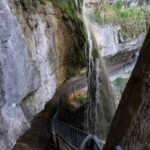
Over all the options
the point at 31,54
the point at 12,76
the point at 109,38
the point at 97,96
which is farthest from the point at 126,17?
the point at 12,76

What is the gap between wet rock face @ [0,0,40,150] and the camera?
2.09 meters

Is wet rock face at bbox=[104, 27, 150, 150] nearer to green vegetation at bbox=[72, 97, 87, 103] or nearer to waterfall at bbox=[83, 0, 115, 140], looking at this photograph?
waterfall at bbox=[83, 0, 115, 140]

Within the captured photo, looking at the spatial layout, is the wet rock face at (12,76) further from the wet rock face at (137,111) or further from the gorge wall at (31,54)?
the wet rock face at (137,111)

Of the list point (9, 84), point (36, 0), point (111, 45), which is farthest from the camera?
point (111, 45)

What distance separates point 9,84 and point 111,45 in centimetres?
470

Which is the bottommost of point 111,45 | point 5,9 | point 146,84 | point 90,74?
point 90,74

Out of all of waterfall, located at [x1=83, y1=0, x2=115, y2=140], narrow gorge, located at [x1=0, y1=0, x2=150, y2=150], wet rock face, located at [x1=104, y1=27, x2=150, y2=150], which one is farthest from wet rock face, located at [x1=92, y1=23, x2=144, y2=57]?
wet rock face, located at [x1=104, y1=27, x2=150, y2=150]

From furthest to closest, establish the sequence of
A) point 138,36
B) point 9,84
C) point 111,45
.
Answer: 1. point 138,36
2. point 111,45
3. point 9,84

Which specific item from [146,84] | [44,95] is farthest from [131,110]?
[44,95]

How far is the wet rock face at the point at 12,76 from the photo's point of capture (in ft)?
6.87

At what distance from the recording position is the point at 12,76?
2297mm

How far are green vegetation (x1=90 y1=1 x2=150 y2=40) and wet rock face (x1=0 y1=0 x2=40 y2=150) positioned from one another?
352 centimetres

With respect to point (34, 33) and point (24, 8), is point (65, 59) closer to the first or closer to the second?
point (34, 33)

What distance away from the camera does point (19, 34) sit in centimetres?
236
